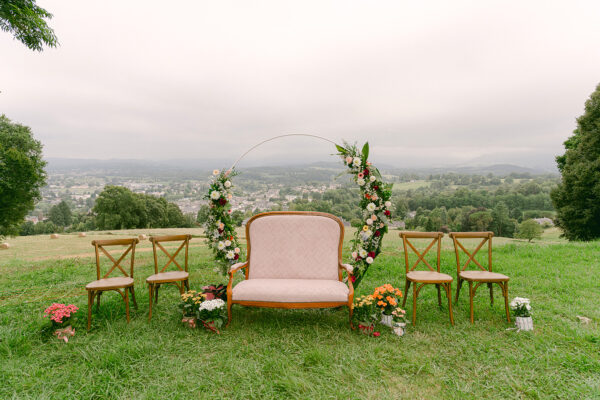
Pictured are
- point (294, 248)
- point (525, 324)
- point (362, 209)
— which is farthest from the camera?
point (362, 209)

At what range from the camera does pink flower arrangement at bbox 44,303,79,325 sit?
4018 mm

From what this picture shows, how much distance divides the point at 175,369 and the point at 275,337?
1292 millimetres

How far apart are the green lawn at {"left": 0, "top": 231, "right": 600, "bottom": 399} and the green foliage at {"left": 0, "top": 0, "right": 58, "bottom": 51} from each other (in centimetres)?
540

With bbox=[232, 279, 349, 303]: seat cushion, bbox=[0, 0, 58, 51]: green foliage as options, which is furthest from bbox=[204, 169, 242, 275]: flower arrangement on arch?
bbox=[0, 0, 58, 51]: green foliage

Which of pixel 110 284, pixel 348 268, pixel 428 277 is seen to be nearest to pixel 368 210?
pixel 348 268

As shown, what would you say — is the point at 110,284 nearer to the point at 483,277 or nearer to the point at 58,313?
the point at 58,313

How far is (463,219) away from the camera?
29.9 m

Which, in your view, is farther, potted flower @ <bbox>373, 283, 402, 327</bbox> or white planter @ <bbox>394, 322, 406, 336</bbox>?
potted flower @ <bbox>373, 283, 402, 327</bbox>

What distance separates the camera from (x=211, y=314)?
4.30 m

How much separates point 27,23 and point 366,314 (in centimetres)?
853

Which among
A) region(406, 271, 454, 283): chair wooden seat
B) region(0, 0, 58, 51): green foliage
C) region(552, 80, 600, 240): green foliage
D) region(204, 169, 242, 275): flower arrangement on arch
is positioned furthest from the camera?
region(552, 80, 600, 240): green foliage

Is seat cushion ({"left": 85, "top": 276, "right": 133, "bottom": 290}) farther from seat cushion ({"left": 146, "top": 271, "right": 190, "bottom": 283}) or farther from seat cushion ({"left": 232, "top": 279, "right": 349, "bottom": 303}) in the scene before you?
seat cushion ({"left": 232, "top": 279, "right": 349, "bottom": 303})

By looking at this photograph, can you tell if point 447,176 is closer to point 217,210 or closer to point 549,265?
point 549,265

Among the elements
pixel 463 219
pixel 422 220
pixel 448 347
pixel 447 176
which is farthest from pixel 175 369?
pixel 447 176
